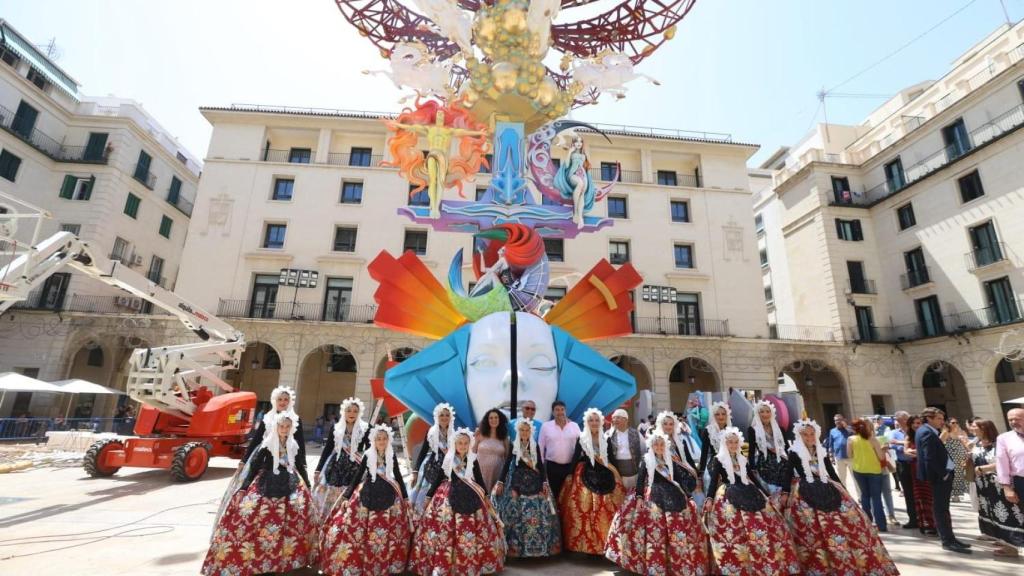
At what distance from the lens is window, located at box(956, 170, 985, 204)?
755 inches

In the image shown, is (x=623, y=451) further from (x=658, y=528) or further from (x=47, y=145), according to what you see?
(x=47, y=145)

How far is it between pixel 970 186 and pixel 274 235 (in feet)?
92.7

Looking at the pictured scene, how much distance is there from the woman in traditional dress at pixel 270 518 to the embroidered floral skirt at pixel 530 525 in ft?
5.14

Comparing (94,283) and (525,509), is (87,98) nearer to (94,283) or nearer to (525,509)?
(94,283)

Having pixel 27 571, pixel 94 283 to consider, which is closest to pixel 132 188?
pixel 94 283

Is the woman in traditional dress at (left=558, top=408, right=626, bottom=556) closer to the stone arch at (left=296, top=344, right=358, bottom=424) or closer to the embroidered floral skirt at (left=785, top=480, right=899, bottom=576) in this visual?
the embroidered floral skirt at (left=785, top=480, right=899, bottom=576)

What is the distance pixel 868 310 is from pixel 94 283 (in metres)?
33.1

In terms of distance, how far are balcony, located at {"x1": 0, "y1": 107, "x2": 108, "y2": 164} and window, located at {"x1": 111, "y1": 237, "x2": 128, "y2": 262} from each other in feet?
11.4

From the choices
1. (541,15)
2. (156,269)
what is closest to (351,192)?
(156,269)

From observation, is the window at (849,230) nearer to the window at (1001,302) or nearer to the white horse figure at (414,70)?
the window at (1001,302)

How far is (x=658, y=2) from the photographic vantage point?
28.7ft

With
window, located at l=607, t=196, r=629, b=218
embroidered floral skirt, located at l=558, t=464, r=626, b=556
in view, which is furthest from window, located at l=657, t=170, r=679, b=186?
embroidered floral skirt, located at l=558, t=464, r=626, b=556

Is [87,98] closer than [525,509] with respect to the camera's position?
No

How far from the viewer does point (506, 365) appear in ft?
19.1
